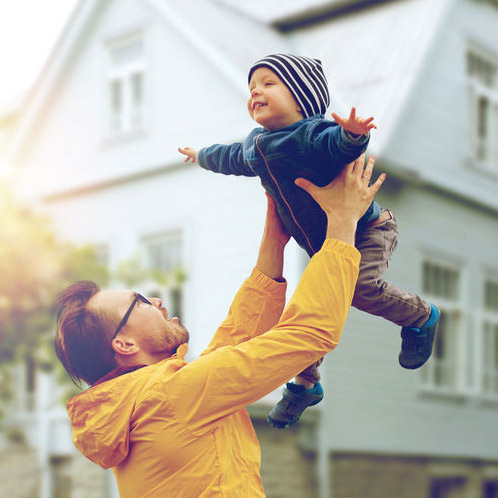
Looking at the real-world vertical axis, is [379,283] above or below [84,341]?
above

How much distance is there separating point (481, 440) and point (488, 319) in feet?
5.05

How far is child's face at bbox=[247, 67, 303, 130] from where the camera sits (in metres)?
2.22

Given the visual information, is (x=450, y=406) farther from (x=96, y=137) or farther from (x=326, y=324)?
(x=326, y=324)

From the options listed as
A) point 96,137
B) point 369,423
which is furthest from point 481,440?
point 96,137

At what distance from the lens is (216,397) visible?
230 cm

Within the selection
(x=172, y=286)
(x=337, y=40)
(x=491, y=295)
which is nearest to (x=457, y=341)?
(x=491, y=295)

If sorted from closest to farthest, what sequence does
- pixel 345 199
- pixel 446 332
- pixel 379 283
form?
pixel 345 199
pixel 379 283
pixel 446 332

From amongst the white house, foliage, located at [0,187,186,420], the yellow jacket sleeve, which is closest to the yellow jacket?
the yellow jacket sleeve

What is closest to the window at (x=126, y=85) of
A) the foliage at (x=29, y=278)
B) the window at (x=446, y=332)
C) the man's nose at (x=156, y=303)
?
the foliage at (x=29, y=278)

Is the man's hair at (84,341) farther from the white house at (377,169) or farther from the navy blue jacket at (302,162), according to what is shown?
the white house at (377,169)

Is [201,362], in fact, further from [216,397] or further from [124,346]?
[124,346]

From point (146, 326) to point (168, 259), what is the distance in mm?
9250

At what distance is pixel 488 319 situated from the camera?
12859 millimetres

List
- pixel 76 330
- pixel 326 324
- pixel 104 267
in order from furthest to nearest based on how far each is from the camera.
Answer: pixel 104 267 → pixel 76 330 → pixel 326 324
